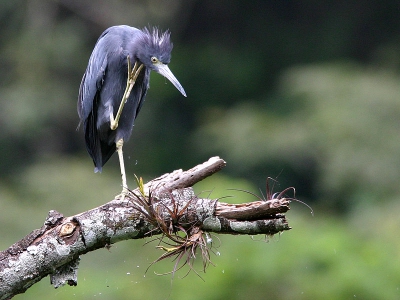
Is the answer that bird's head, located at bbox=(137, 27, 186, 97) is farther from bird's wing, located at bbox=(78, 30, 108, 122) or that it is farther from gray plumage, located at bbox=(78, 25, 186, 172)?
bird's wing, located at bbox=(78, 30, 108, 122)

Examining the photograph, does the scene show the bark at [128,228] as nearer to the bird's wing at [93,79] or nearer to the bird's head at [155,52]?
the bird's head at [155,52]

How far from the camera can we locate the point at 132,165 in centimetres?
1867

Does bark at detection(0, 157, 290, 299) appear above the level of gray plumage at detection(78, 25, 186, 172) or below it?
below

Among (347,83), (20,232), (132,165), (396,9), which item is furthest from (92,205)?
(396,9)

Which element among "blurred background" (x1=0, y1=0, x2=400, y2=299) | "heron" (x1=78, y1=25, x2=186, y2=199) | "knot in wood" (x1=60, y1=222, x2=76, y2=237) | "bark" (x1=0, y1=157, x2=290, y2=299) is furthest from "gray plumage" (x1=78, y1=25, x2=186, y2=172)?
"blurred background" (x1=0, y1=0, x2=400, y2=299)

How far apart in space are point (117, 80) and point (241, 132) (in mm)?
11171

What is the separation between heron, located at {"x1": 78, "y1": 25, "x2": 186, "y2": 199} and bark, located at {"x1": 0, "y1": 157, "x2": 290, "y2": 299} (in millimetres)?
1390

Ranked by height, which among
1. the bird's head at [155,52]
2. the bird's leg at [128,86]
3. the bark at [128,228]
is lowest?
the bark at [128,228]

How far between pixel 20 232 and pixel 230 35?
36.8 ft

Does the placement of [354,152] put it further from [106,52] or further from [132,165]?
[106,52]

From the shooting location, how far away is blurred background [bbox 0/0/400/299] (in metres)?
9.45

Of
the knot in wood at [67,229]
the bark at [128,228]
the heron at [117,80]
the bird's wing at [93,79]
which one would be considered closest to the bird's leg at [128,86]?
the heron at [117,80]

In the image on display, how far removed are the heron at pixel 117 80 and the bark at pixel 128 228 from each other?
1390 mm

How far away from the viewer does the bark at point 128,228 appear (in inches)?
168
